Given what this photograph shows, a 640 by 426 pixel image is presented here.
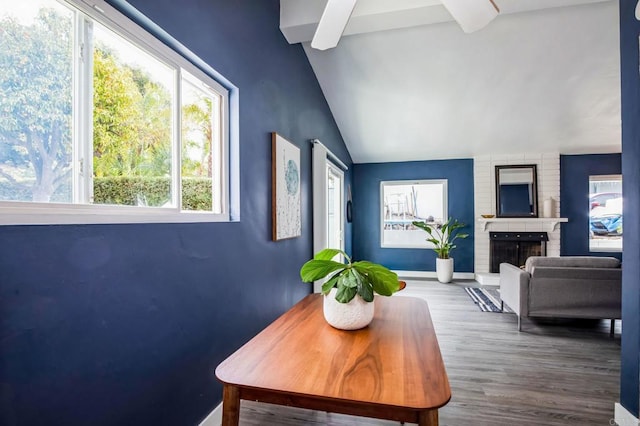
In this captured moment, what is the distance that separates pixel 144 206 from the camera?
4.44 ft

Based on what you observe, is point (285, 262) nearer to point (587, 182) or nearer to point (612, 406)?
point (612, 406)

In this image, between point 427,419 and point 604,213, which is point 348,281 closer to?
point 427,419

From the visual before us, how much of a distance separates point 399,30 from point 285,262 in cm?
264

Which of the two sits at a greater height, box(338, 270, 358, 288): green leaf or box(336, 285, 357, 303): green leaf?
box(338, 270, 358, 288): green leaf

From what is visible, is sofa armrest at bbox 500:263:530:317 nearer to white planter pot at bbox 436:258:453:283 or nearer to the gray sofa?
the gray sofa

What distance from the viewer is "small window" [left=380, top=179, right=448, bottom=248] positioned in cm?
615

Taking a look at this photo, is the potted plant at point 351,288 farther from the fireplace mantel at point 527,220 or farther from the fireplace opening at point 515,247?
the fireplace opening at point 515,247

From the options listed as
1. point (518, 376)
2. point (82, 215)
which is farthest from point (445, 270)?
point (82, 215)

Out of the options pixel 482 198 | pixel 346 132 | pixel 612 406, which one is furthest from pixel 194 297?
pixel 482 198

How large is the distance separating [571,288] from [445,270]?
8.49 feet

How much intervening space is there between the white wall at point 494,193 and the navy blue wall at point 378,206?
14 centimetres

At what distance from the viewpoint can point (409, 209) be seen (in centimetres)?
631

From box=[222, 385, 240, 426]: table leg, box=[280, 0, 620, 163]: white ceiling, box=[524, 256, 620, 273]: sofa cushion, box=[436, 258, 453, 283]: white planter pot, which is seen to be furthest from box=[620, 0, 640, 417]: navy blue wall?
box=[436, 258, 453, 283]: white planter pot

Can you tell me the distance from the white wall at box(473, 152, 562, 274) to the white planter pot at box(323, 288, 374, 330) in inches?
210
